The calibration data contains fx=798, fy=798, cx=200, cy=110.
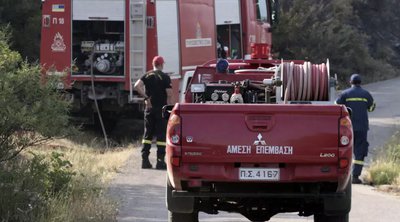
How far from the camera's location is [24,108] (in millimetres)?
7832

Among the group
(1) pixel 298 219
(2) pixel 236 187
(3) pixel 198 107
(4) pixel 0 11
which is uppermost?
(4) pixel 0 11

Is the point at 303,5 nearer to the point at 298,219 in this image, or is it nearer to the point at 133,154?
the point at 133,154

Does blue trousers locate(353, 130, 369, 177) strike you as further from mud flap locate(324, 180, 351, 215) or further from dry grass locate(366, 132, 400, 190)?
mud flap locate(324, 180, 351, 215)

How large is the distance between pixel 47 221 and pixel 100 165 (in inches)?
208

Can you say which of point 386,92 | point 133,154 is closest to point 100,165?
point 133,154

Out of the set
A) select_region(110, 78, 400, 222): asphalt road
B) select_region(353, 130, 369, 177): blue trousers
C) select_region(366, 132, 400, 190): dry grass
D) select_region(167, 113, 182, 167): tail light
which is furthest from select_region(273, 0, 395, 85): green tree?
select_region(167, 113, 182, 167): tail light

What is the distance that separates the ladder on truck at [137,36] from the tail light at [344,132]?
907 centimetres

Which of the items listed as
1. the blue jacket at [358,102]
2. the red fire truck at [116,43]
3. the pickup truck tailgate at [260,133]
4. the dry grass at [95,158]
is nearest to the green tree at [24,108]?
the pickup truck tailgate at [260,133]

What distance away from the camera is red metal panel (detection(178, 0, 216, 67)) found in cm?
1609

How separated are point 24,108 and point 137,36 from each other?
26.4ft

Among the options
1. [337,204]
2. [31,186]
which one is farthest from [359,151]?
[31,186]

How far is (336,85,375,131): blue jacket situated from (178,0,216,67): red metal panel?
4.61 m

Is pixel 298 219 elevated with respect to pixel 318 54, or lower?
lower

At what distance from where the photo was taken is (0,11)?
22.7 meters
